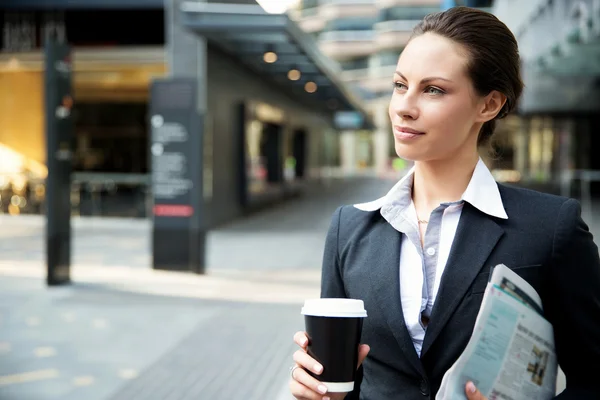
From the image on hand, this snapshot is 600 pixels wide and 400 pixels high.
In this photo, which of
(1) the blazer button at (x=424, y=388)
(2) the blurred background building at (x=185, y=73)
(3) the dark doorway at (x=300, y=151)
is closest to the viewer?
(1) the blazer button at (x=424, y=388)

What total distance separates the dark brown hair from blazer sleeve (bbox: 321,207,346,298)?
479 mm

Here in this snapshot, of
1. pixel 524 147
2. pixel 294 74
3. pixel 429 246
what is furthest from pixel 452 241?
pixel 524 147

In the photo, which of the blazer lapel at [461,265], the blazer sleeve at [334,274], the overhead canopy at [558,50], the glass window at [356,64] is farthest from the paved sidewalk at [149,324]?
the glass window at [356,64]

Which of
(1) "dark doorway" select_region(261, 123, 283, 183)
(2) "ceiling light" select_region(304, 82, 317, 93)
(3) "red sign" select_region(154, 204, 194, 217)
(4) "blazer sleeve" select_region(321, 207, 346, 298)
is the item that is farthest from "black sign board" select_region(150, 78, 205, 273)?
(1) "dark doorway" select_region(261, 123, 283, 183)

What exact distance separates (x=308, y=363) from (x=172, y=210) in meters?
9.16

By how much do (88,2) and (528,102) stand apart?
1522 centimetres

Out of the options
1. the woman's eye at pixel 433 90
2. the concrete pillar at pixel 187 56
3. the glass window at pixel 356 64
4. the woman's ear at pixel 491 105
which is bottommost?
the woman's ear at pixel 491 105

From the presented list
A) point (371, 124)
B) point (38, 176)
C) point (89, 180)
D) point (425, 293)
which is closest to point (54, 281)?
point (425, 293)

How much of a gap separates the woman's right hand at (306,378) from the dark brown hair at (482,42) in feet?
2.03

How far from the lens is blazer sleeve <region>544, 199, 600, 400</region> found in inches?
64.2

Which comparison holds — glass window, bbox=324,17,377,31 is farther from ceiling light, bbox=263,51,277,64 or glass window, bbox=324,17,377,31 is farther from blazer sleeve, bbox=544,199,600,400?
blazer sleeve, bbox=544,199,600,400

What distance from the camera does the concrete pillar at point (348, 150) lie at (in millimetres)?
76812

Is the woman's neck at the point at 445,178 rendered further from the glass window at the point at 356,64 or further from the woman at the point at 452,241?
the glass window at the point at 356,64

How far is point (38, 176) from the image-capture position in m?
19.8
